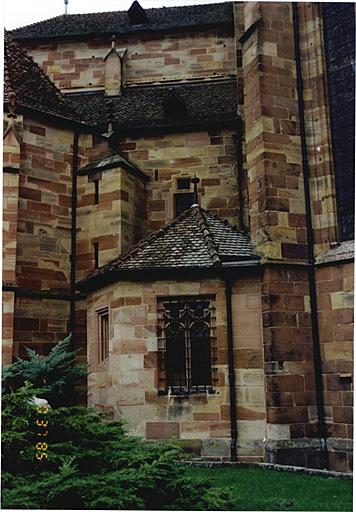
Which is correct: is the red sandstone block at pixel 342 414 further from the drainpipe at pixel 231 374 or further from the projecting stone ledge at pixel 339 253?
the projecting stone ledge at pixel 339 253

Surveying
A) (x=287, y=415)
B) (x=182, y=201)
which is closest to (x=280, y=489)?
(x=287, y=415)

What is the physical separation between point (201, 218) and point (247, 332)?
2.86m

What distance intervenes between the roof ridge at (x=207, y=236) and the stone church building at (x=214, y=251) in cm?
4

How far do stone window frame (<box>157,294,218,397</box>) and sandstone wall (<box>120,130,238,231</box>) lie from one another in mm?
4444

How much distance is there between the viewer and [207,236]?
12.4m

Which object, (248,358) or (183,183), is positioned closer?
(248,358)

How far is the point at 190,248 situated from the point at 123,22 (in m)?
12.3

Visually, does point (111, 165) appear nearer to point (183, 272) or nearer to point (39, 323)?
point (39, 323)

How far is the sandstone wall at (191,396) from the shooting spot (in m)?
11.1

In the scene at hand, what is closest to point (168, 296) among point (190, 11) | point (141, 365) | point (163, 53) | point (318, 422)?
point (141, 365)

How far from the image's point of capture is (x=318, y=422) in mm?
10945

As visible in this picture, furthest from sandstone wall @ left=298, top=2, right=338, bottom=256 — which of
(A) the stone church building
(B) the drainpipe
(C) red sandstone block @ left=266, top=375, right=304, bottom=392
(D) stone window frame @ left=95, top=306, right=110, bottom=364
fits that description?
(D) stone window frame @ left=95, top=306, right=110, bottom=364

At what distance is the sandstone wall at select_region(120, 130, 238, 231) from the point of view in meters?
16.0

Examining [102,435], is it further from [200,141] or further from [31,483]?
[200,141]
